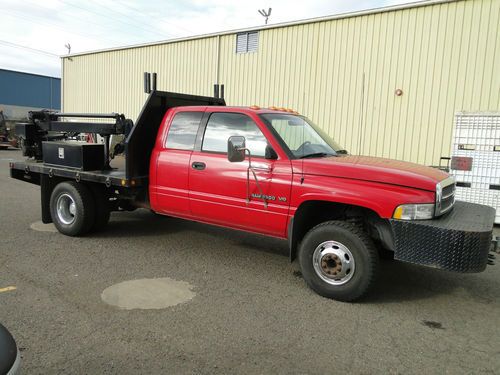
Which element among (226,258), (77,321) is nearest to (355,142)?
(226,258)

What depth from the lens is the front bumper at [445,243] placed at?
3.71 meters

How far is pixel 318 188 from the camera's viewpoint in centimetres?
435

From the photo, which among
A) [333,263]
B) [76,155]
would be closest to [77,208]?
[76,155]

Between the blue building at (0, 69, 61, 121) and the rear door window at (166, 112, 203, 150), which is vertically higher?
the blue building at (0, 69, 61, 121)

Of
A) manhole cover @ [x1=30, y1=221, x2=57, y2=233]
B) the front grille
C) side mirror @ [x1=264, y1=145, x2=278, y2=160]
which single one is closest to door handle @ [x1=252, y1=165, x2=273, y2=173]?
side mirror @ [x1=264, y1=145, x2=278, y2=160]

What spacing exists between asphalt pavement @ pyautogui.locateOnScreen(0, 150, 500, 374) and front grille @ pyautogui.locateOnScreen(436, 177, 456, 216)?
998mm

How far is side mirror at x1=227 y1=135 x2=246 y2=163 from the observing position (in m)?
4.44

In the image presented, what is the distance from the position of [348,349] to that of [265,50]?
35.4 feet

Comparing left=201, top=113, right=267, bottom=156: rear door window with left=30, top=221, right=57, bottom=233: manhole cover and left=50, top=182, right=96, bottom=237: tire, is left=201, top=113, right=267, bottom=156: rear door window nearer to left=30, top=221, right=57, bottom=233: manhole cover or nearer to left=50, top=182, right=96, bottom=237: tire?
left=50, top=182, right=96, bottom=237: tire

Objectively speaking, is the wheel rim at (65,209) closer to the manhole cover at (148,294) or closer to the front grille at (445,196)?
the manhole cover at (148,294)

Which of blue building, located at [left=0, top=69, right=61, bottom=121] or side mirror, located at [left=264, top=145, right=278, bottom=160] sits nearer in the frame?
side mirror, located at [left=264, top=145, right=278, bottom=160]

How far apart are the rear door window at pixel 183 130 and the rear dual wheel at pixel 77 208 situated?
5.43ft

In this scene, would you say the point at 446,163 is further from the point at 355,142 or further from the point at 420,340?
the point at 420,340

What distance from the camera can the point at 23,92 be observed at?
4406 centimetres
